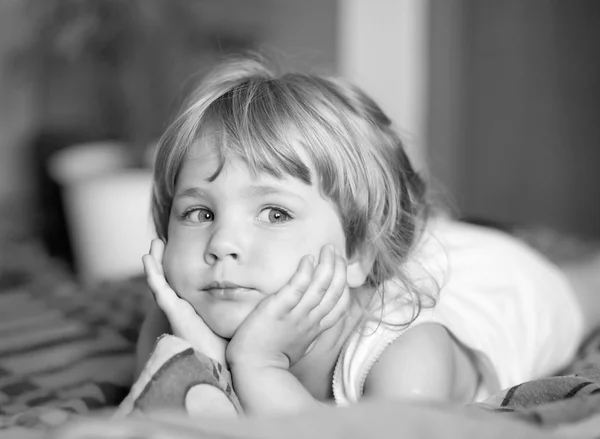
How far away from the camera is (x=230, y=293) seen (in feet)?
2.70

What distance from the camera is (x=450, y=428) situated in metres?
0.52

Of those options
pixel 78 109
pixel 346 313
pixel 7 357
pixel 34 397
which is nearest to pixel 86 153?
pixel 78 109

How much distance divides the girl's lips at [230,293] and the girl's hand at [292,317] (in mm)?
27

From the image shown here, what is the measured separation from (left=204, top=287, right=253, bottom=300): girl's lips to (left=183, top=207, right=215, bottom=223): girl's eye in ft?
0.31

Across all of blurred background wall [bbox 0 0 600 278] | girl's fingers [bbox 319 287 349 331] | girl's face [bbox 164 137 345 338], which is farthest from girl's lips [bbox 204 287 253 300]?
blurred background wall [bbox 0 0 600 278]

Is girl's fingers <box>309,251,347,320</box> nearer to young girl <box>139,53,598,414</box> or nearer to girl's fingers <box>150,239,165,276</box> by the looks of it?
young girl <box>139,53,598,414</box>

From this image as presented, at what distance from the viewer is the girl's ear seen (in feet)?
3.11

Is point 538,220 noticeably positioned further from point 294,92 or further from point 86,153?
point 294,92

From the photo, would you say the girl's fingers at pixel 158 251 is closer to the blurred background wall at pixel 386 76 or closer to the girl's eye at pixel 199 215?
the girl's eye at pixel 199 215

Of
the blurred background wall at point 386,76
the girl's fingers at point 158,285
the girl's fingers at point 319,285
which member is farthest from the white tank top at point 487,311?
the blurred background wall at point 386,76

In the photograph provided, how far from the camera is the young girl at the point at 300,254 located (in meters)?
0.82

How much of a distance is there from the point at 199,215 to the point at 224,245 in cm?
9

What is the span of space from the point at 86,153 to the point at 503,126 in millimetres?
1948

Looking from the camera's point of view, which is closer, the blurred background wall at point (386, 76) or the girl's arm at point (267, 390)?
the girl's arm at point (267, 390)
